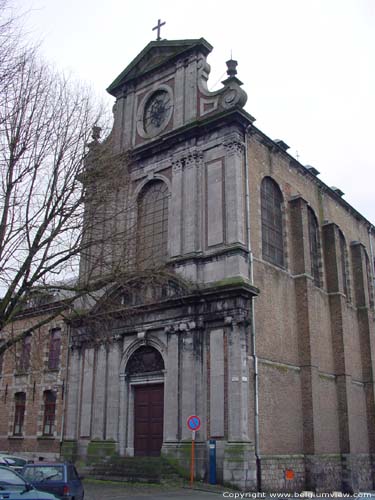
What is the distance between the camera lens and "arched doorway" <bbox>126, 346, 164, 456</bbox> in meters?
21.3

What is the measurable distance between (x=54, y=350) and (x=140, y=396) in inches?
316

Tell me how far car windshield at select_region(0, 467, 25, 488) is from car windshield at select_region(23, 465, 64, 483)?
2606 mm

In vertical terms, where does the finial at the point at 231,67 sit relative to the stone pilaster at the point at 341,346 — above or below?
above

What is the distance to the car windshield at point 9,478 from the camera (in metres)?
9.91

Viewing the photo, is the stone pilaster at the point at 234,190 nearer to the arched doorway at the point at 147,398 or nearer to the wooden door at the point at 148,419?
the arched doorway at the point at 147,398

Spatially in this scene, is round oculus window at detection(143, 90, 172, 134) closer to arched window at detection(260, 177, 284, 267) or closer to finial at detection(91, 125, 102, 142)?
→ arched window at detection(260, 177, 284, 267)

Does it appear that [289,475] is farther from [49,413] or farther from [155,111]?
[155,111]

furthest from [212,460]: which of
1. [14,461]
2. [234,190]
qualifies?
[234,190]

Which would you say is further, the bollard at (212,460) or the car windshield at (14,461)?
the car windshield at (14,461)

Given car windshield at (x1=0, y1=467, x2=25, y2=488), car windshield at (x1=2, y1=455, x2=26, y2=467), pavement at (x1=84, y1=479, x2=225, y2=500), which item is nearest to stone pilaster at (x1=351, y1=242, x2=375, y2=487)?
pavement at (x1=84, y1=479, x2=225, y2=500)

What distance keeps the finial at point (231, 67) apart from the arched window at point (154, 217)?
5.30 metres

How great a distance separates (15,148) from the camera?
13688mm

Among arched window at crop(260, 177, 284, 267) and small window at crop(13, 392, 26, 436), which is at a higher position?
arched window at crop(260, 177, 284, 267)

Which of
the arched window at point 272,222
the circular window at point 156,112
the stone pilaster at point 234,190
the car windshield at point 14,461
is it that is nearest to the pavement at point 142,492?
the car windshield at point 14,461
